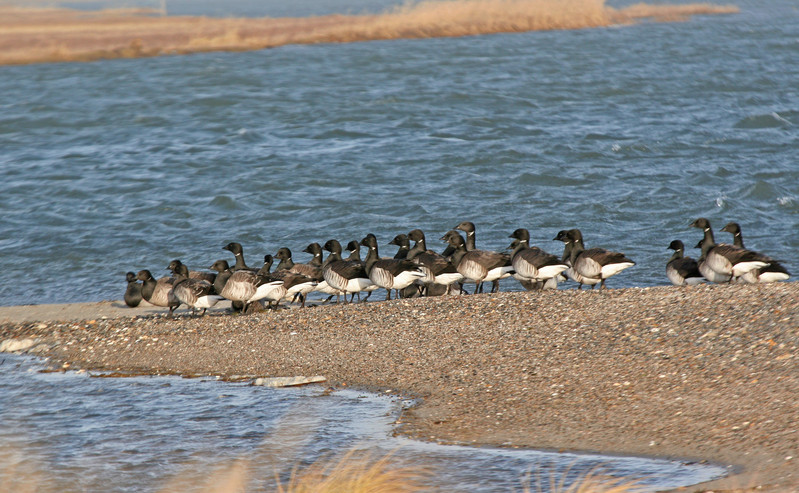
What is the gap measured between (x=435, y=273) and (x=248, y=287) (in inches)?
125

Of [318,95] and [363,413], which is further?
[318,95]

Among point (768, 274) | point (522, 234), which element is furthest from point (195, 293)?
point (768, 274)

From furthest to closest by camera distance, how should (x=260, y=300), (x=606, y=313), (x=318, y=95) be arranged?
(x=318, y=95), (x=260, y=300), (x=606, y=313)

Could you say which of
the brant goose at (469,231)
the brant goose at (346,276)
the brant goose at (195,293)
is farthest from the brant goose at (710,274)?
the brant goose at (195,293)

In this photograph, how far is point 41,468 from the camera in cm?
928

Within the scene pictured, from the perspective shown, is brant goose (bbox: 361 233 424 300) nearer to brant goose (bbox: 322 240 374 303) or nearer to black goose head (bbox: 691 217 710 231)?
brant goose (bbox: 322 240 374 303)

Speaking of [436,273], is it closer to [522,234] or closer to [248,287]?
[522,234]

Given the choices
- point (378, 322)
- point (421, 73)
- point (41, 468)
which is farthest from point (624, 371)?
point (421, 73)

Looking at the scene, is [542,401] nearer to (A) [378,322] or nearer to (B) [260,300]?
(A) [378,322]

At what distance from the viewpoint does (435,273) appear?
15383 millimetres

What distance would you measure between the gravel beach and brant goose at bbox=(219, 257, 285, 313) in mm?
373

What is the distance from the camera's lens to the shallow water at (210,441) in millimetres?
8250

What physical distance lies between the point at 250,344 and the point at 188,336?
1258 mm

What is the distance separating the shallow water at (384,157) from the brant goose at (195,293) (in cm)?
446
